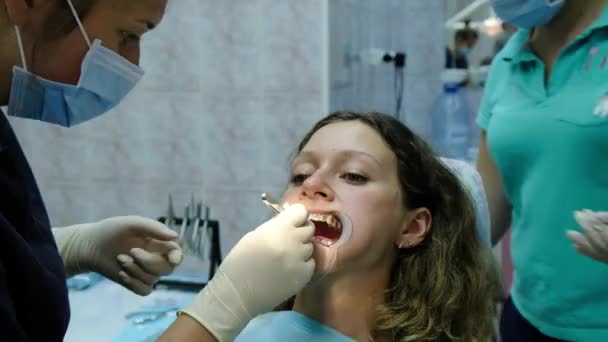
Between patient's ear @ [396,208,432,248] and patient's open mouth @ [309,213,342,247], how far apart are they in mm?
200

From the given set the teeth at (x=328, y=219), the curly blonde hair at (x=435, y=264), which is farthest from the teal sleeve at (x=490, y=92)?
the teeth at (x=328, y=219)

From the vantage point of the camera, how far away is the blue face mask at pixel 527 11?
4.74 ft

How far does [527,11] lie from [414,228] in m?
0.62

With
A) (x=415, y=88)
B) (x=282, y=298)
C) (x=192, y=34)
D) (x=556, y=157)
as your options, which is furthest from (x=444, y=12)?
(x=282, y=298)

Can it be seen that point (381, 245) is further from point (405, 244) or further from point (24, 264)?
point (24, 264)

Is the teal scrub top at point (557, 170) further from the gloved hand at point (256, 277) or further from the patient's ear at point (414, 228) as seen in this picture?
the gloved hand at point (256, 277)

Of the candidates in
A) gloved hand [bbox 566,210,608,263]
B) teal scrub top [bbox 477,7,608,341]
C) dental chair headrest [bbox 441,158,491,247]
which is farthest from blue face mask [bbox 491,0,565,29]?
gloved hand [bbox 566,210,608,263]

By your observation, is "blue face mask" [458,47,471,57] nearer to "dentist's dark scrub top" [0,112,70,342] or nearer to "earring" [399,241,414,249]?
"earring" [399,241,414,249]

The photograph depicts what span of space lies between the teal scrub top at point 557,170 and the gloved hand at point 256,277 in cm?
69

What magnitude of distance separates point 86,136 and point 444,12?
1.77 metres

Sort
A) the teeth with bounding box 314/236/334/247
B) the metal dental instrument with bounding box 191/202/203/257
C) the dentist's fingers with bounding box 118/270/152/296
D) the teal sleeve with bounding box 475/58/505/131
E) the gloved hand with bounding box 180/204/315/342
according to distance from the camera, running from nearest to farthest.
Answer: the gloved hand with bounding box 180/204/315/342, the teeth with bounding box 314/236/334/247, the dentist's fingers with bounding box 118/270/152/296, the teal sleeve with bounding box 475/58/505/131, the metal dental instrument with bounding box 191/202/203/257

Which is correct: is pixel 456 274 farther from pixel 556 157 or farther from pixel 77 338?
pixel 77 338

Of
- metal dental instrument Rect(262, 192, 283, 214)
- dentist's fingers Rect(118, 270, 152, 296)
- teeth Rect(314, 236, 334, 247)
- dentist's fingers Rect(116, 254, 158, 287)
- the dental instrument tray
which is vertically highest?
metal dental instrument Rect(262, 192, 283, 214)

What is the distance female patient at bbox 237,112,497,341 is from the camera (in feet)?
4.09
